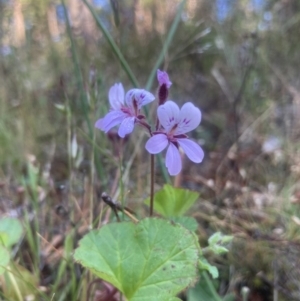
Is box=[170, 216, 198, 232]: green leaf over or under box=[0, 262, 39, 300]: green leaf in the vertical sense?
under

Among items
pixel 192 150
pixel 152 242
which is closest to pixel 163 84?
pixel 192 150

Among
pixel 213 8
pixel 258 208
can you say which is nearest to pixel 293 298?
pixel 258 208

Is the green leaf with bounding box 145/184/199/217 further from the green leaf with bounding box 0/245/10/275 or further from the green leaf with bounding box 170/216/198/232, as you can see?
the green leaf with bounding box 0/245/10/275

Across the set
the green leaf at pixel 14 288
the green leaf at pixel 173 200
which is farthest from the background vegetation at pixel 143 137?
the green leaf at pixel 173 200

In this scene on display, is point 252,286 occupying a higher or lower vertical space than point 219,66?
lower

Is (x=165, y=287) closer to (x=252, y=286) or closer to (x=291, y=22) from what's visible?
(x=252, y=286)

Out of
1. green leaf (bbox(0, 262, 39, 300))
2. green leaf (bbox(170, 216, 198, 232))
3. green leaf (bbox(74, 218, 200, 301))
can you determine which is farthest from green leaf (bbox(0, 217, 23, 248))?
green leaf (bbox(170, 216, 198, 232))
